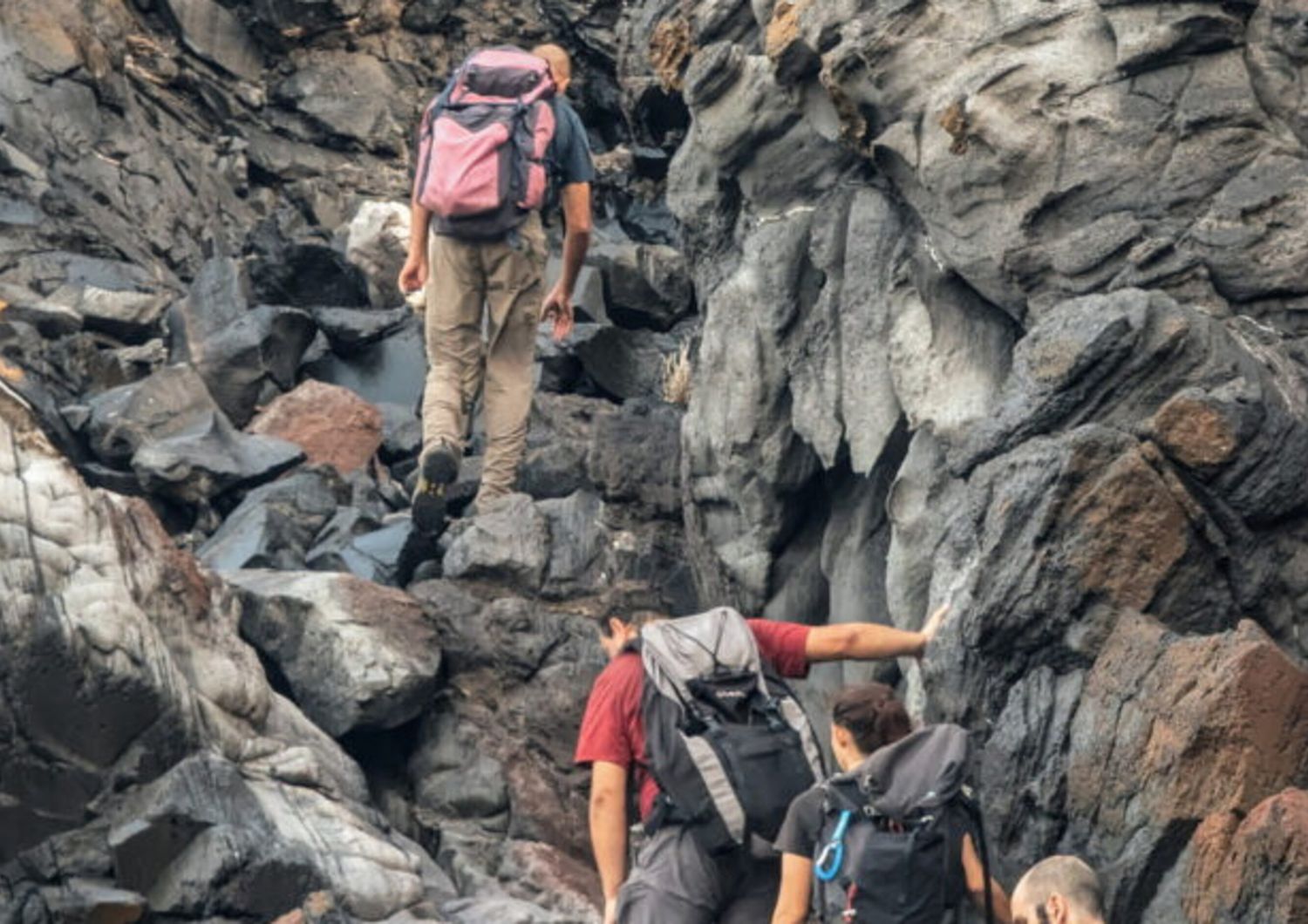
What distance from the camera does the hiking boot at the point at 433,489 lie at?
16953 mm

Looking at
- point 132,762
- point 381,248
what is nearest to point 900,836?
point 132,762

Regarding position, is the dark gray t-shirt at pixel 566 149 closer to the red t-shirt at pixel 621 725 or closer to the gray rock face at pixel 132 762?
the gray rock face at pixel 132 762

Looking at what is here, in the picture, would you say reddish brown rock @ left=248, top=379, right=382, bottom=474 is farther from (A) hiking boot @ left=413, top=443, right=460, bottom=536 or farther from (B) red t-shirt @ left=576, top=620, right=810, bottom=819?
(B) red t-shirt @ left=576, top=620, right=810, bottom=819

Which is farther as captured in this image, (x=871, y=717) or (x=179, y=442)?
(x=179, y=442)

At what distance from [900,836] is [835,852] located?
26 cm

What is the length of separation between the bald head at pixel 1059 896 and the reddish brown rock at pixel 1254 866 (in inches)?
19.2

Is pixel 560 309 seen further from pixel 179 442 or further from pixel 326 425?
pixel 326 425

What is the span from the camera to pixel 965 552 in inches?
468

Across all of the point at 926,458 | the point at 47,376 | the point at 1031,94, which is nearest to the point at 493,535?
the point at 926,458

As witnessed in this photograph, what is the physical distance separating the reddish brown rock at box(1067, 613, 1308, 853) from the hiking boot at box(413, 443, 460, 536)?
23.5 feet

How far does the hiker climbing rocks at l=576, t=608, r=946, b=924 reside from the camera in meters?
10.1

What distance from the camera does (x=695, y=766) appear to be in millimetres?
10156

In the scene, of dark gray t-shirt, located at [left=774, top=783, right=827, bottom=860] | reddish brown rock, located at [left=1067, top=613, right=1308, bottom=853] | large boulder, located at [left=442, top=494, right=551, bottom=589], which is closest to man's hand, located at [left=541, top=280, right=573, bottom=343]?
large boulder, located at [left=442, top=494, right=551, bottom=589]

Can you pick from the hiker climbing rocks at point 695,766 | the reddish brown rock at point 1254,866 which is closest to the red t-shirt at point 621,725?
the hiker climbing rocks at point 695,766
